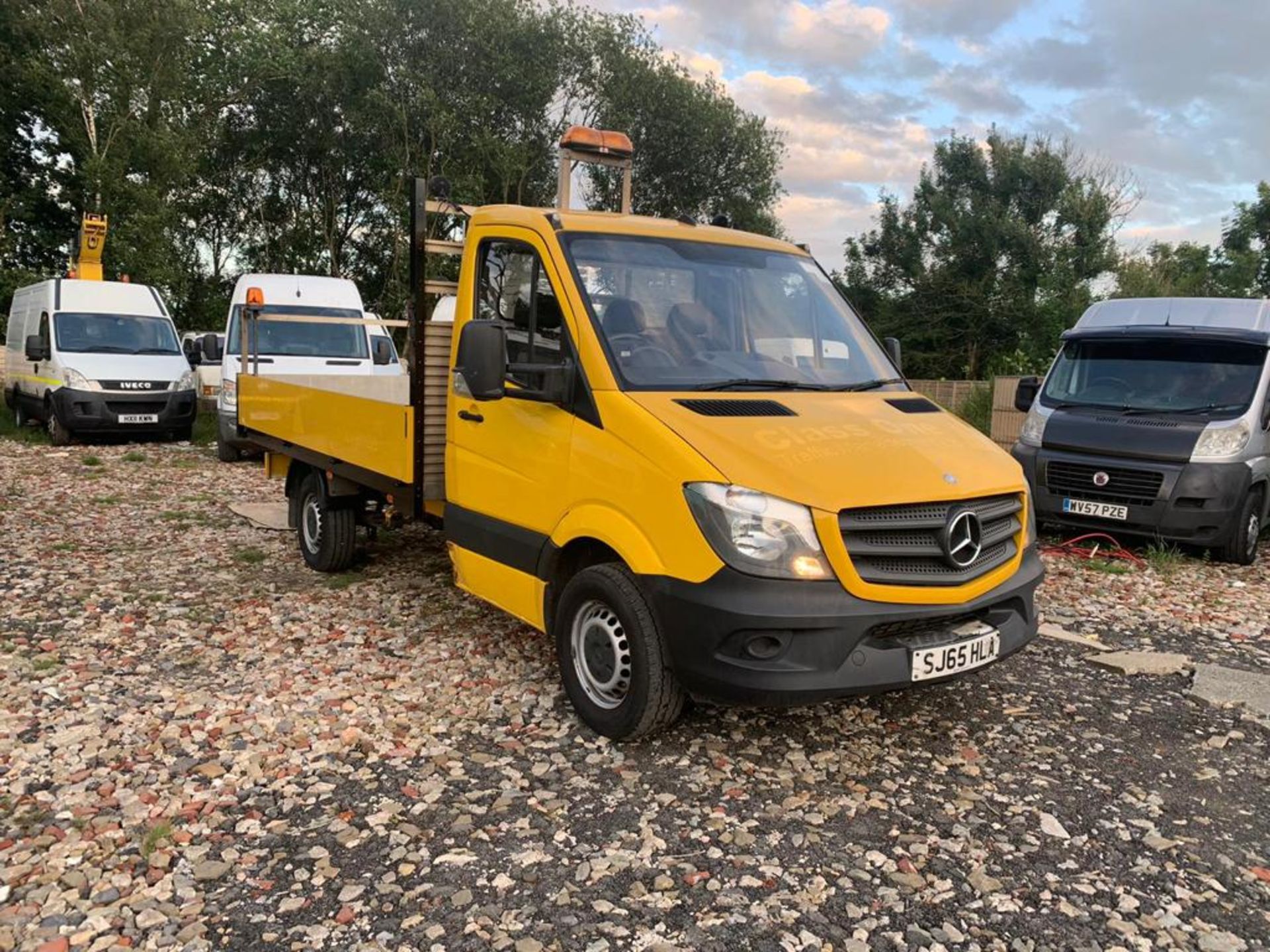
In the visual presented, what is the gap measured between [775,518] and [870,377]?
5.28 feet

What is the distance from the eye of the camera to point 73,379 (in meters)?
14.4

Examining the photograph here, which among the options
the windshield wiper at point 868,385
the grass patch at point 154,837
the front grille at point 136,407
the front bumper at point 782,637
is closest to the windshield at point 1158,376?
the windshield wiper at point 868,385

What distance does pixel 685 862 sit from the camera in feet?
10.6

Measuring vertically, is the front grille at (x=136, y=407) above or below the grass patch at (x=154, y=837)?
above

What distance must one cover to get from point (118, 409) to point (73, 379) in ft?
2.48

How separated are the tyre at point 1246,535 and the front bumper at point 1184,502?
0.07m

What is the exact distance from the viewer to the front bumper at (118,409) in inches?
566

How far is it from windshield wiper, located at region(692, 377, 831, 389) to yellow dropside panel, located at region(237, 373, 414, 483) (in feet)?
6.47

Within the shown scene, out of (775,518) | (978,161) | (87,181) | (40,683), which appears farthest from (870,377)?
(978,161)

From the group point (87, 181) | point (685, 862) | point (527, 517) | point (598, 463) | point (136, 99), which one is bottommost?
point (685, 862)

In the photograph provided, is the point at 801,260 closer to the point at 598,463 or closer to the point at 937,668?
the point at 598,463

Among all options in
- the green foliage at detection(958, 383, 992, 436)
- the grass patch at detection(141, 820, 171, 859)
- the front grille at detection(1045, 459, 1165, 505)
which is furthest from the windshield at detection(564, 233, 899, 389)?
the green foliage at detection(958, 383, 992, 436)

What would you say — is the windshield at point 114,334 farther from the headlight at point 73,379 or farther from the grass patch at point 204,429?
the grass patch at point 204,429

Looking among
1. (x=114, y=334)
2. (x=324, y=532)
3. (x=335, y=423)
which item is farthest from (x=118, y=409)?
(x=335, y=423)
